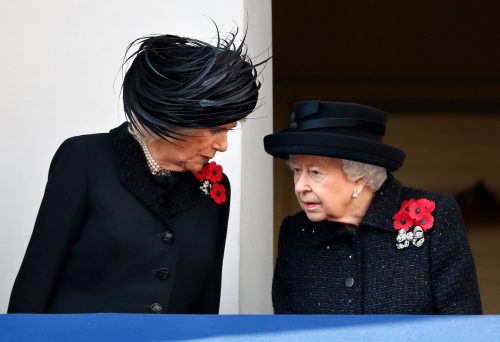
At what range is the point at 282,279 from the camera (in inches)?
150

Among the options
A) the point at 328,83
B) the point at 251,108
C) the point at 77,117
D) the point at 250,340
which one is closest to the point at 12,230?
the point at 77,117

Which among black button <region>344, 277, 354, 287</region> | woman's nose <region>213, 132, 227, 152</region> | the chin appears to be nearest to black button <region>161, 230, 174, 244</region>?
woman's nose <region>213, 132, 227, 152</region>

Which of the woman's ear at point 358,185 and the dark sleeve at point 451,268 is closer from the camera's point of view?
the dark sleeve at point 451,268

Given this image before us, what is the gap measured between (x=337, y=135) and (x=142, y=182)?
543 mm

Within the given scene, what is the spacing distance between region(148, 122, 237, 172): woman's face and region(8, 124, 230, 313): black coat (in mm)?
52

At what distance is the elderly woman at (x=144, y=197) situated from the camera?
3514 mm

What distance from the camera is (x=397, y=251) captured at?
3662 millimetres

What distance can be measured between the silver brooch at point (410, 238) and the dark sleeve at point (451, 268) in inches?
1.3

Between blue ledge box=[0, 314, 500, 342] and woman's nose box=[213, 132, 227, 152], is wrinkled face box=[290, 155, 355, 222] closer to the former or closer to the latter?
woman's nose box=[213, 132, 227, 152]

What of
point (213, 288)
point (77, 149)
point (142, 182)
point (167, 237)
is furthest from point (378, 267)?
point (77, 149)

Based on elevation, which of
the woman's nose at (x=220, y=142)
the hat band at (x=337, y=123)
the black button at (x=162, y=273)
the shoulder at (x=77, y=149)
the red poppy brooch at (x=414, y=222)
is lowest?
the black button at (x=162, y=273)

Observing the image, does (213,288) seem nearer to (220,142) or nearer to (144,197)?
(144,197)

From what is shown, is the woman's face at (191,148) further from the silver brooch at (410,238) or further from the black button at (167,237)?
the silver brooch at (410,238)

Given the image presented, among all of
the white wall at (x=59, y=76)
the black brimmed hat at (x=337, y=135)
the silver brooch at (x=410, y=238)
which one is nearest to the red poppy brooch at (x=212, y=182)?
the black brimmed hat at (x=337, y=135)
